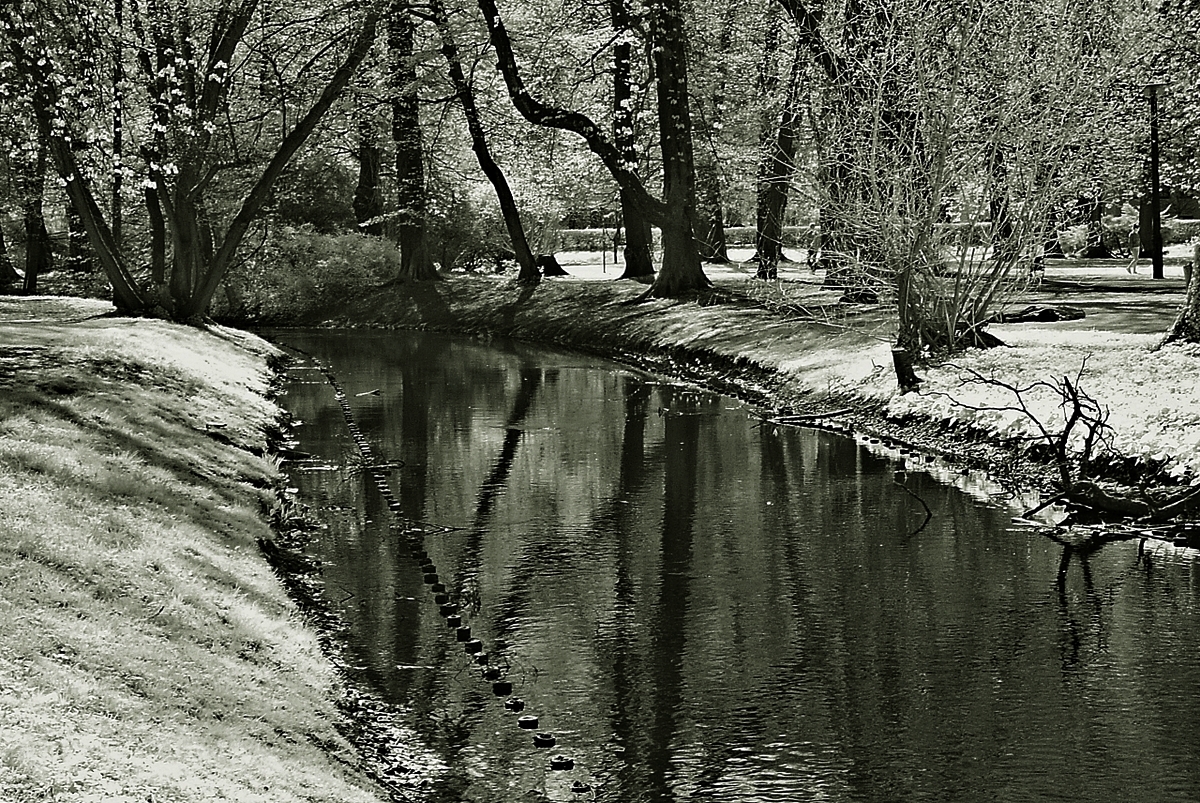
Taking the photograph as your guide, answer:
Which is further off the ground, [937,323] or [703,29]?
[703,29]

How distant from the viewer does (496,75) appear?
42562 millimetres

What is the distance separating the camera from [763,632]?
1038cm

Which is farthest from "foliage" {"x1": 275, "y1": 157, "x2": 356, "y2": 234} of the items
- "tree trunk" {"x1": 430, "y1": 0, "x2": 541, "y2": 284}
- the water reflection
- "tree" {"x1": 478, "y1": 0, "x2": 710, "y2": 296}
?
the water reflection

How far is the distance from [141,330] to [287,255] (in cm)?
1956

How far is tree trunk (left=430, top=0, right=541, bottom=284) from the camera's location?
37.6 metres

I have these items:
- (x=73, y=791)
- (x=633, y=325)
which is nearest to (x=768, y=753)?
(x=73, y=791)

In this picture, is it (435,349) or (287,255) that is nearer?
(435,349)

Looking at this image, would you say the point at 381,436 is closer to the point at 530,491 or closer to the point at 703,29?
the point at 530,491

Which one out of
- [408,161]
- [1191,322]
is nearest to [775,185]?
[408,161]

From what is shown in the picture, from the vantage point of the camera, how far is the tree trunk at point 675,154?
31828 mm

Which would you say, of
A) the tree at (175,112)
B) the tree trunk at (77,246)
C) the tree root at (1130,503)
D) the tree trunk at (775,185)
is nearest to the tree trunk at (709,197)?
the tree trunk at (775,185)

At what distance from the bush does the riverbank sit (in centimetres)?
106

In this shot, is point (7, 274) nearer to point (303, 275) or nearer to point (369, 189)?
point (303, 275)

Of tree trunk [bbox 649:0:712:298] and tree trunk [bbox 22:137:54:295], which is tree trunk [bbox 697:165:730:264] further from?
tree trunk [bbox 22:137:54:295]
